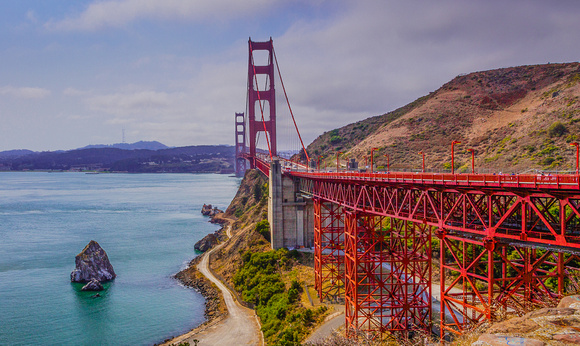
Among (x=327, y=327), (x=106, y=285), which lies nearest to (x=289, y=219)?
(x=327, y=327)

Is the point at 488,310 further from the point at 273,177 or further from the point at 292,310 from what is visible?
the point at 273,177

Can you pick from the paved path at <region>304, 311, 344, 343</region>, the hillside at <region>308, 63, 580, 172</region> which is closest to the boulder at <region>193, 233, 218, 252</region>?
the hillside at <region>308, 63, 580, 172</region>

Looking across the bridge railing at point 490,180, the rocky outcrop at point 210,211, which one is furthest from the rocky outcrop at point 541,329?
Result: the rocky outcrop at point 210,211

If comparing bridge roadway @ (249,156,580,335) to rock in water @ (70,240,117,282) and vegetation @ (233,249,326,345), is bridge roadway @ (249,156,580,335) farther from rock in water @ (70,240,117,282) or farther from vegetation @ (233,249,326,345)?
rock in water @ (70,240,117,282)

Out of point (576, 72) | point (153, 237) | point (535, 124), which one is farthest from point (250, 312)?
point (576, 72)

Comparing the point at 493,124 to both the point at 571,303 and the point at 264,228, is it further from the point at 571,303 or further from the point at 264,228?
the point at 571,303

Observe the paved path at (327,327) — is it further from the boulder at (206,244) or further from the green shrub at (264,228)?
the boulder at (206,244)
